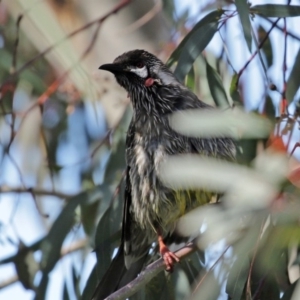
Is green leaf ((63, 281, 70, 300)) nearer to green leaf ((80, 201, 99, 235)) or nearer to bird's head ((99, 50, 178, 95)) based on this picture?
green leaf ((80, 201, 99, 235))

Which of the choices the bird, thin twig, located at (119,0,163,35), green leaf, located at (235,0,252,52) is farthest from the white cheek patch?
green leaf, located at (235,0,252,52)

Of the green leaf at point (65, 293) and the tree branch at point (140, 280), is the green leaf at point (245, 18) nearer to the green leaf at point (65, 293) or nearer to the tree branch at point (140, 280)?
the tree branch at point (140, 280)

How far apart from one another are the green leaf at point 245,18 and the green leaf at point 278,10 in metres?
0.15

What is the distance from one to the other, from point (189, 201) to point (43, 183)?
1.36 m

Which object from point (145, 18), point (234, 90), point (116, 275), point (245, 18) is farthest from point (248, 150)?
point (145, 18)

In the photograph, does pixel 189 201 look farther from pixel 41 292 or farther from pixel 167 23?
pixel 167 23

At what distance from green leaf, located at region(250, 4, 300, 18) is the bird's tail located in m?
1.00

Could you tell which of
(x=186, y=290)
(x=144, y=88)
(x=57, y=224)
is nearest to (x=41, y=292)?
(x=57, y=224)

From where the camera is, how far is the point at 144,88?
10.9 feet

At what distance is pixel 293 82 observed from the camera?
2.91 m

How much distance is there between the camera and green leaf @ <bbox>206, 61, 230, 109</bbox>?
3.05 meters

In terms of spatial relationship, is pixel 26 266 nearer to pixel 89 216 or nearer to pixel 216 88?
pixel 89 216

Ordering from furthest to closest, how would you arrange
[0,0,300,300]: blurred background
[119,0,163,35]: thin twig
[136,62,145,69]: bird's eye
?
[119,0,163,35]: thin twig, [136,62,145,69]: bird's eye, [0,0,300,300]: blurred background

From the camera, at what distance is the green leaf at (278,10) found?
108 inches
